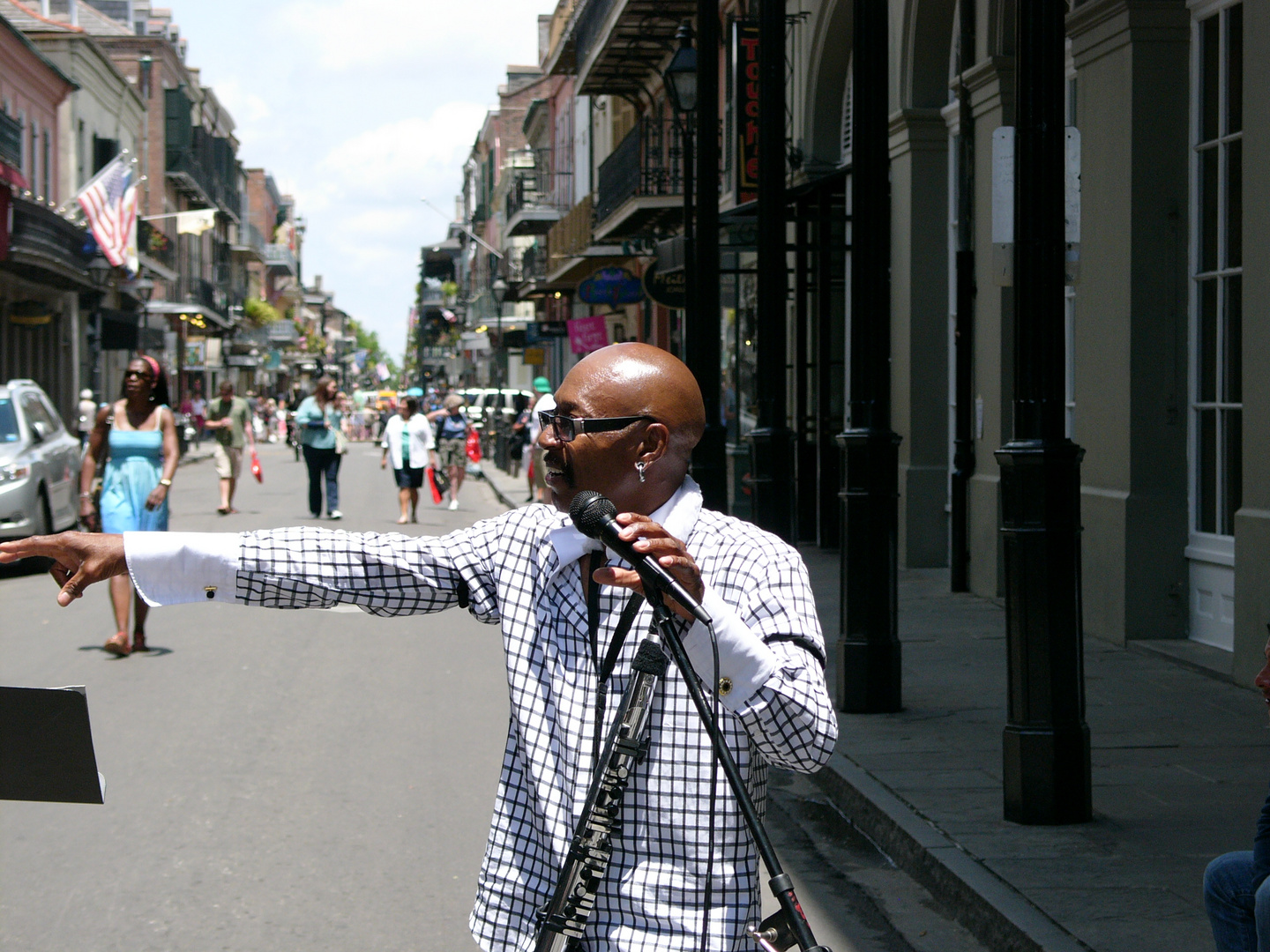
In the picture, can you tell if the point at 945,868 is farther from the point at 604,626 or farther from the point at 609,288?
the point at 609,288

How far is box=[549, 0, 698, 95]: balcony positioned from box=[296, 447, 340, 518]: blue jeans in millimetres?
8180

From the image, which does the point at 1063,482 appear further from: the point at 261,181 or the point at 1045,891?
the point at 261,181

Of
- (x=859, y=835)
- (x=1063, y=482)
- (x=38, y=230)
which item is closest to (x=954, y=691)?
(x=859, y=835)

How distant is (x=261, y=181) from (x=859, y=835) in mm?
108362

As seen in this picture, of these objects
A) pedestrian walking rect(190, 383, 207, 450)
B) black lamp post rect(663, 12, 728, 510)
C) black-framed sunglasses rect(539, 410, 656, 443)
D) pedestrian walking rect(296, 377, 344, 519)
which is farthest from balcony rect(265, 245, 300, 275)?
black-framed sunglasses rect(539, 410, 656, 443)

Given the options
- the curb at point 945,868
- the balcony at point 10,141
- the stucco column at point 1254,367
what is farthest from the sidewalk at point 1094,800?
the balcony at point 10,141

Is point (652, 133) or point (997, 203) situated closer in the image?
point (997, 203)

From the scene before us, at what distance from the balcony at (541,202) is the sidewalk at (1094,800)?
36.1m

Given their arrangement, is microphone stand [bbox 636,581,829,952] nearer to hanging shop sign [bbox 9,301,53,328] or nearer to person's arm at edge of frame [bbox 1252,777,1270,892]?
person's arm at edge of frame [bbox 1252,777,1270,892]

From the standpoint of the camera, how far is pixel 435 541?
2621 mm

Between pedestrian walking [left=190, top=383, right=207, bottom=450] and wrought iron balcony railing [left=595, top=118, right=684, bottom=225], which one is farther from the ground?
wrought iron balcony railing [left=595, top=118, right=684, bottom=225]

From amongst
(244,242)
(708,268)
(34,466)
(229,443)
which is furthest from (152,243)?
(708,268)

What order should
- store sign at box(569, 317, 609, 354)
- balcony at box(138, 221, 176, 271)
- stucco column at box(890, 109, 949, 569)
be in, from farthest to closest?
balcony at box(138, 221, 176, 271)
store sign at box(569, 317, 609, 354)
stucco column at box(890, 109, 949, 569)

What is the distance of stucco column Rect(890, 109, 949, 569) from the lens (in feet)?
44.2
